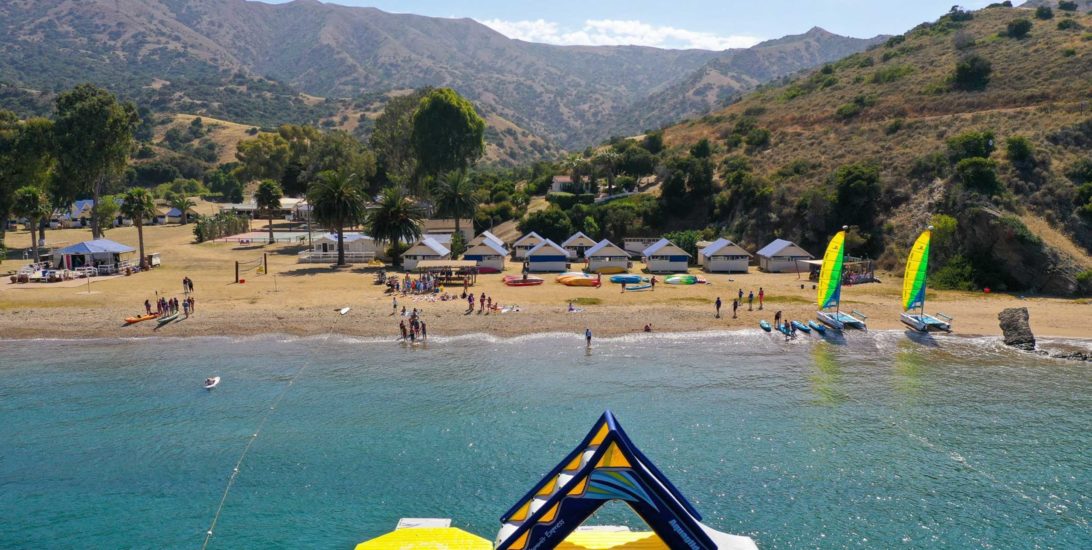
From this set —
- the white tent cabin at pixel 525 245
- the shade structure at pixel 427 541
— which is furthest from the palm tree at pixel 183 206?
the shade structure at pixel 427 541

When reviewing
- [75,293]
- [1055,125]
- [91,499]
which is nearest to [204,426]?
[91,499]

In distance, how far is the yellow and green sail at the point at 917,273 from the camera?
40.3 meters

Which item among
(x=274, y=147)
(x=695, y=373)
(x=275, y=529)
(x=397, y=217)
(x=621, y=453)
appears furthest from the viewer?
(x=274, y=147)

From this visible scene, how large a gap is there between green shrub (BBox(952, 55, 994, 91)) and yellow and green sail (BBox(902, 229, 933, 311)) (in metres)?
54.2

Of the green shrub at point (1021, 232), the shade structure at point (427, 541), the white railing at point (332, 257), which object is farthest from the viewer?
the white railing at point (332, 257)

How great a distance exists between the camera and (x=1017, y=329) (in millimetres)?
38594

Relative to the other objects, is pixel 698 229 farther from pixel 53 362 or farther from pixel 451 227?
pixel 53 362

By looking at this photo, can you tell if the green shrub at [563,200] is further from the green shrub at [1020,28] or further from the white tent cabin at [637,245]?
the green shrub at [1020,28]

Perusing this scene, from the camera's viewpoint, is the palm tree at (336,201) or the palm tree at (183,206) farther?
the palm tree at (183,206)

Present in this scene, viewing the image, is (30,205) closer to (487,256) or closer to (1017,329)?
(487,256)

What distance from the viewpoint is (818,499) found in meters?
21.9

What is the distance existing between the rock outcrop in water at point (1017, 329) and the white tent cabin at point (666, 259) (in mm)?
24749

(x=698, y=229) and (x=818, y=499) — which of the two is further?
(x=698, y=229)

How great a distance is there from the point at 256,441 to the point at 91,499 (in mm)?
5489
